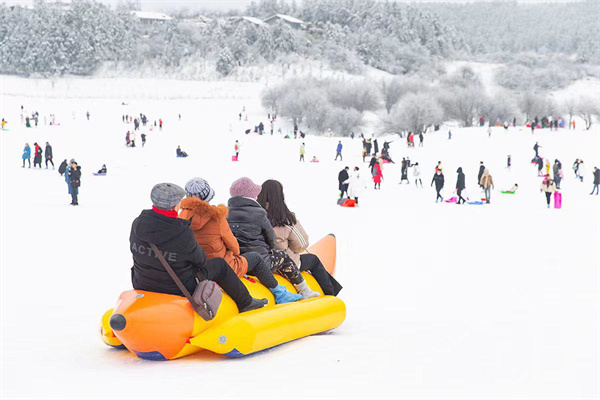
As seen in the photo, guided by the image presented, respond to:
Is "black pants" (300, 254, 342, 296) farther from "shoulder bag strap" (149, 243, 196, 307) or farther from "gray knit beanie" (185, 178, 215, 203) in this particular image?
"shoulder bag strap" (149, 243, 196, 307)

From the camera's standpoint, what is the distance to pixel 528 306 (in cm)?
684

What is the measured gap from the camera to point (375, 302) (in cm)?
709

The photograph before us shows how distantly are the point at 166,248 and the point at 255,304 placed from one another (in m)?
0.81

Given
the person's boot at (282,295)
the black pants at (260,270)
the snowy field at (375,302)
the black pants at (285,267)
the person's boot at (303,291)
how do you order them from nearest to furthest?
the snowy field at (375,302) < the black pants at (260,270) < the person's boot at (282,295) < the black pants at (285,267) < the person's boot at (303,291)

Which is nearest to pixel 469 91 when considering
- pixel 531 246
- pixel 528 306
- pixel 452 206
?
A: pixel 452 206

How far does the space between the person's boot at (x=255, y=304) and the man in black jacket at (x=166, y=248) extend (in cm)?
32

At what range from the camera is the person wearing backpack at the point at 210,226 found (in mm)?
4668

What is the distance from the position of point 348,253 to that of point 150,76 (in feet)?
277

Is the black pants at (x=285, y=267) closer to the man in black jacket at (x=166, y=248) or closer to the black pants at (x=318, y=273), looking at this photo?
the black pants at (x=318, y=273)

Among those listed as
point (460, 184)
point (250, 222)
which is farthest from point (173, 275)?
point (460, 184)

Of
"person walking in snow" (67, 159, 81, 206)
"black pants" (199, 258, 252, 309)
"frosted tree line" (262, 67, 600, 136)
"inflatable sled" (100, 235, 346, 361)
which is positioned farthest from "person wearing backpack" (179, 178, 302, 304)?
"frosted tree line" (262, 67, 600, 136)

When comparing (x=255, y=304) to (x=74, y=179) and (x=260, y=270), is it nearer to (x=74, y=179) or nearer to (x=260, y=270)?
(x=260, y=270)

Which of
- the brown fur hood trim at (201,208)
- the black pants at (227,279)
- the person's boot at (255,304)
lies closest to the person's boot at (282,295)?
the person's boot at (255,304)

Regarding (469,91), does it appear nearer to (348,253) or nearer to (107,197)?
(107,197)
